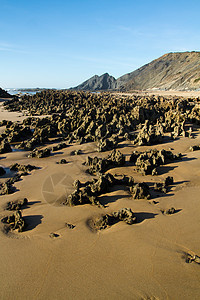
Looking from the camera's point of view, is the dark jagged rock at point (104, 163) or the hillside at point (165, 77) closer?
the dark jagged rock at point (104, 163)

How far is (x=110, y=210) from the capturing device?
464 centimetres

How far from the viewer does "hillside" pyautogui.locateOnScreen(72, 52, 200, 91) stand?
55.8 m

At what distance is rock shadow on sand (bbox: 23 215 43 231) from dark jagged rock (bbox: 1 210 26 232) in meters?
0.15

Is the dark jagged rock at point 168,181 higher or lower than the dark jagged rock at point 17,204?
higher

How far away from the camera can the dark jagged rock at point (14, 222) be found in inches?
164

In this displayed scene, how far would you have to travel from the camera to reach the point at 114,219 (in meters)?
4.30

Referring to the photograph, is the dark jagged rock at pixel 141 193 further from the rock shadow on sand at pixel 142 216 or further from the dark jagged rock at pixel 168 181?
the dark jagged rock at pixel 168 181

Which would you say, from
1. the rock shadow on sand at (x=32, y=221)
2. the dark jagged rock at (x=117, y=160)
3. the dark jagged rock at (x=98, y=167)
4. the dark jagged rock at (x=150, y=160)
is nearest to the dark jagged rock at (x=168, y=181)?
the dark jagged rock at (x=150, y=160)

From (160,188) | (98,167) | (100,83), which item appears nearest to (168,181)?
(160,188)

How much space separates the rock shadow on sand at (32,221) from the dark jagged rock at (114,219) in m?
1.33

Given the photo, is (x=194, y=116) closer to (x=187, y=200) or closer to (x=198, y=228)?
(x=187, y=200)

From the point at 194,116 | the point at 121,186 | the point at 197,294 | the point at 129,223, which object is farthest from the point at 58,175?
the point at 194,116

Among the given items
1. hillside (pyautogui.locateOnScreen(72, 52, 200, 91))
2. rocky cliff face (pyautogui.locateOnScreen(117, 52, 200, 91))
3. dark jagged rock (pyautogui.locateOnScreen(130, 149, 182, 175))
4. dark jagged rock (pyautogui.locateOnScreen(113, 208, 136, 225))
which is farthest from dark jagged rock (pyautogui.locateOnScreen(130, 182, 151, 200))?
rocky cliff face (pyautogui.locateOnScreen(117, 52, 200, 91))

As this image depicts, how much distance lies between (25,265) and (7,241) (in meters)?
0.84
